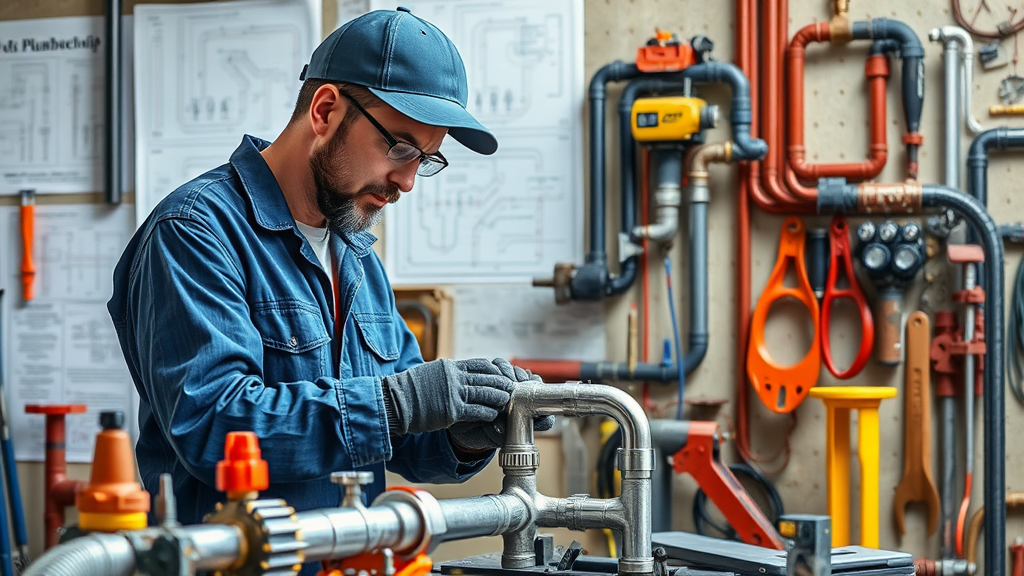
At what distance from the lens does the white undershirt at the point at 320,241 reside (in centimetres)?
149

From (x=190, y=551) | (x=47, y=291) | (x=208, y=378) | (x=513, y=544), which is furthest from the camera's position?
(x=47, y=291)

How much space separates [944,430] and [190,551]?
7.24ft

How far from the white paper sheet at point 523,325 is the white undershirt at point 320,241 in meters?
1.28

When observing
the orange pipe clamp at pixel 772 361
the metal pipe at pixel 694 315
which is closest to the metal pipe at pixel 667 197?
the metal pipe at pixel 694 315

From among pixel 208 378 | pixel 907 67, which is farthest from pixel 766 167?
pixel 208 378

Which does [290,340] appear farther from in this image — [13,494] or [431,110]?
[13,494]

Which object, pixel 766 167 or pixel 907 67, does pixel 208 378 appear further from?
pixel 907 67

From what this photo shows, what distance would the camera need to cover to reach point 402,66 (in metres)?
1.35

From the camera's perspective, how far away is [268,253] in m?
1.37

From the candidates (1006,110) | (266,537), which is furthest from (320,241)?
(1006,110)

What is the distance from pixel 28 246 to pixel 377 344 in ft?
6.52

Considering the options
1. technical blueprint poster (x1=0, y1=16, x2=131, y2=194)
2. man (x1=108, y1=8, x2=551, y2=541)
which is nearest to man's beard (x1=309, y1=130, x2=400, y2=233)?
man (x1=108, y1=8, x2=551, y2=541)

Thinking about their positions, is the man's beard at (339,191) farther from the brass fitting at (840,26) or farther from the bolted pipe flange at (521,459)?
the brass fitting at (840,26)

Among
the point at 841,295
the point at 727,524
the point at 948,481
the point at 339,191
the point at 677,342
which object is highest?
the point at 339,191
